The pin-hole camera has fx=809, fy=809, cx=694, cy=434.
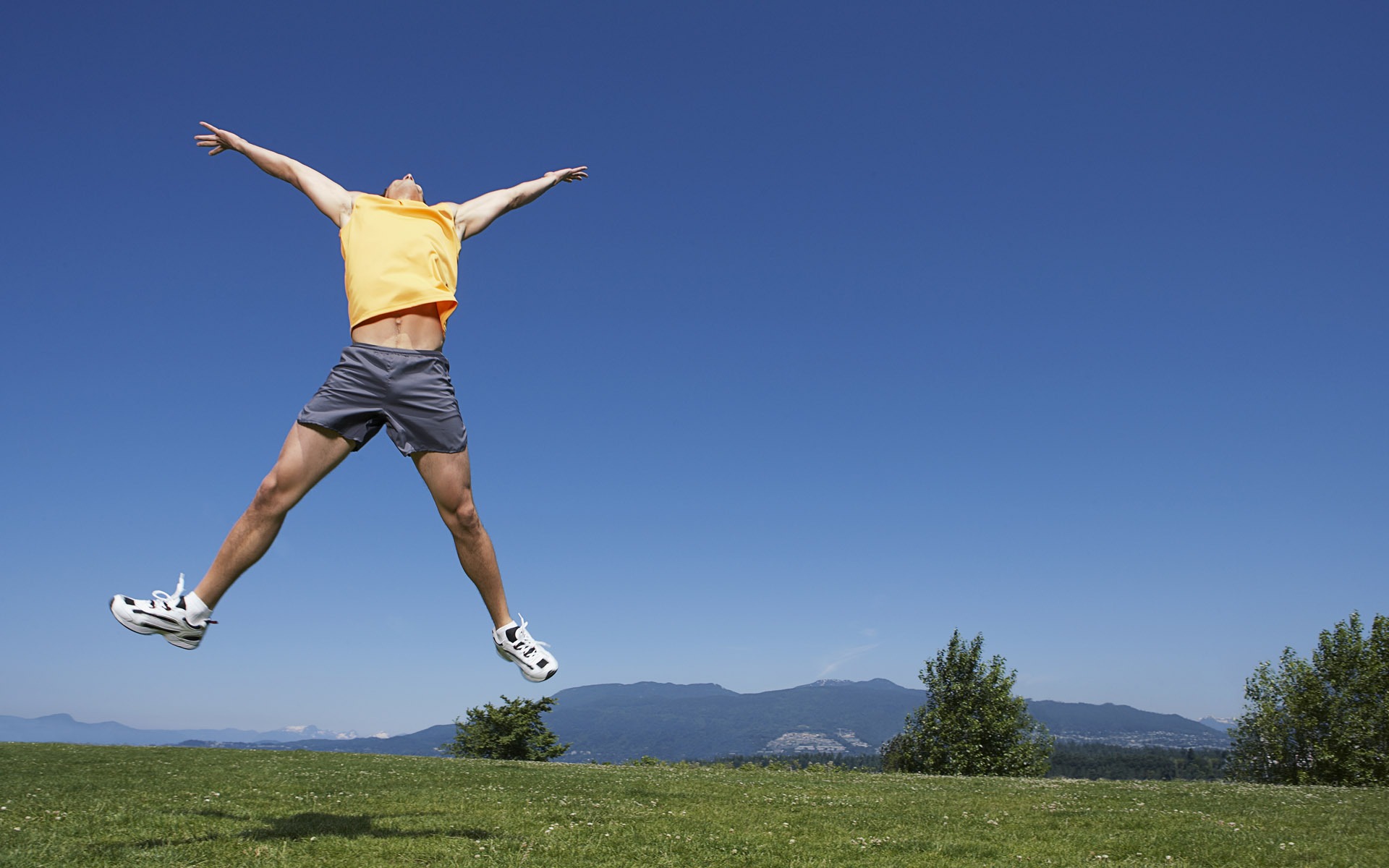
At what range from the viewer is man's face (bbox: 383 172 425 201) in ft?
18.5

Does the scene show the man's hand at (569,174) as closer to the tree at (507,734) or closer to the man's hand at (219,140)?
the man's hand at (219,140)

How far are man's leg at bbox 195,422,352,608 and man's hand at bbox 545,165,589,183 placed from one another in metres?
2.70

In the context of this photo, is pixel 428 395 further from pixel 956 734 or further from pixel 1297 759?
pixel 1297 759

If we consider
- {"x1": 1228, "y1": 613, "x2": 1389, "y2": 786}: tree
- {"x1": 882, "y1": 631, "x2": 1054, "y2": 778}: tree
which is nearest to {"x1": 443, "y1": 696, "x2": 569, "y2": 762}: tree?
{"x1": 882, "y1": 631, "x2": 1054, "y2": 778}: tree

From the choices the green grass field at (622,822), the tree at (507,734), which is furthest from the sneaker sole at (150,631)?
the tree at (507,734)

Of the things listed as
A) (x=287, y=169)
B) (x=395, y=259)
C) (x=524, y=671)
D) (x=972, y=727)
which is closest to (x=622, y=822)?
(x=524, y=671)

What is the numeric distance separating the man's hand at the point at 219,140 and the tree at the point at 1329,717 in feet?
196

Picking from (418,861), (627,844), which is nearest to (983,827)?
(627,844)

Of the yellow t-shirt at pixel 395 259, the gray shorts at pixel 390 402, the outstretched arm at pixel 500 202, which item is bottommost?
the gray shorts at pixel 390 402

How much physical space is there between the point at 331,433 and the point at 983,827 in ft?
22.9

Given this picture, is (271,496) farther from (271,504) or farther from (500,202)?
(500,202)

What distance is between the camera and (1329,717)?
166ft

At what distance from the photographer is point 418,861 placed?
17.7 ft

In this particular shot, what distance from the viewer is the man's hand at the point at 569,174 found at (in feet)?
20.9
